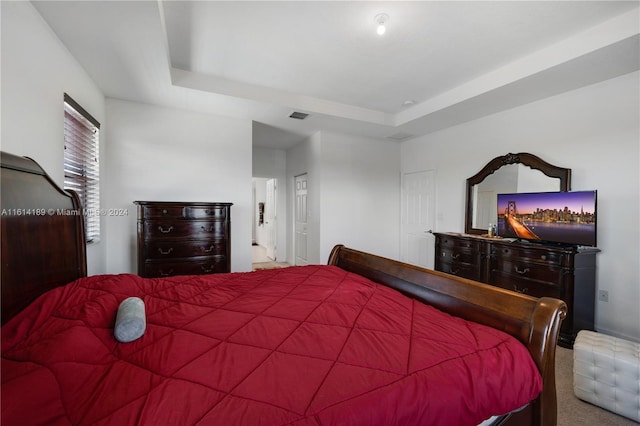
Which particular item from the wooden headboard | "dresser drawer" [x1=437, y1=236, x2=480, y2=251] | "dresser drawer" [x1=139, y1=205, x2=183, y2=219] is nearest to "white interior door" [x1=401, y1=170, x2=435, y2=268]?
"dresser drawer" [x1=437, y1=236, x2=480, y2=251]

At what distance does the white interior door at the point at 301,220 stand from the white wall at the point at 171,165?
5.05 feet

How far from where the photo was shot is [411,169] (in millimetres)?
5223

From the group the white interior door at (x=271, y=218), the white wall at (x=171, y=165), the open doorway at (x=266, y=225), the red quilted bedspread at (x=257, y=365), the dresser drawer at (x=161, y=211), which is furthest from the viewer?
the white interior door at (x=271, y=218)

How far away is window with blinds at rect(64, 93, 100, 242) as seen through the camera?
2.42 meters

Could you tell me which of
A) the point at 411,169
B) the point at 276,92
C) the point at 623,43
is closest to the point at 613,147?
the point at 623,43

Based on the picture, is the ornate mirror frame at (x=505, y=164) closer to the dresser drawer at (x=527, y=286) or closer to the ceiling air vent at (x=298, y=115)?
the dresser drawer at (x=527, y=286)

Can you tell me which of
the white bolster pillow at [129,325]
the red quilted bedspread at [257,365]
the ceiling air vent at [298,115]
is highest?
the ceiling air vent at [298,115]

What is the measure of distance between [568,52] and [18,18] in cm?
410

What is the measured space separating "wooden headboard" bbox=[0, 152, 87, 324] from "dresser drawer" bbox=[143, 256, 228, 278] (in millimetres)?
1178

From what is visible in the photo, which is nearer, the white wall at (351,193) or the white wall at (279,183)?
the white wall at (351,193)

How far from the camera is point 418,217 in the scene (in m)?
5.05

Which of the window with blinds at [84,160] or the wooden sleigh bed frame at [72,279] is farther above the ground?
the window with blinds at [84,160]

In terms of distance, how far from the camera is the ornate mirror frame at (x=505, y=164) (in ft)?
10.3

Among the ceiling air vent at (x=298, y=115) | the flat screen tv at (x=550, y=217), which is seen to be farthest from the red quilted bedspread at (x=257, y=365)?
the ceiling air vent at (x=298, y=115)
